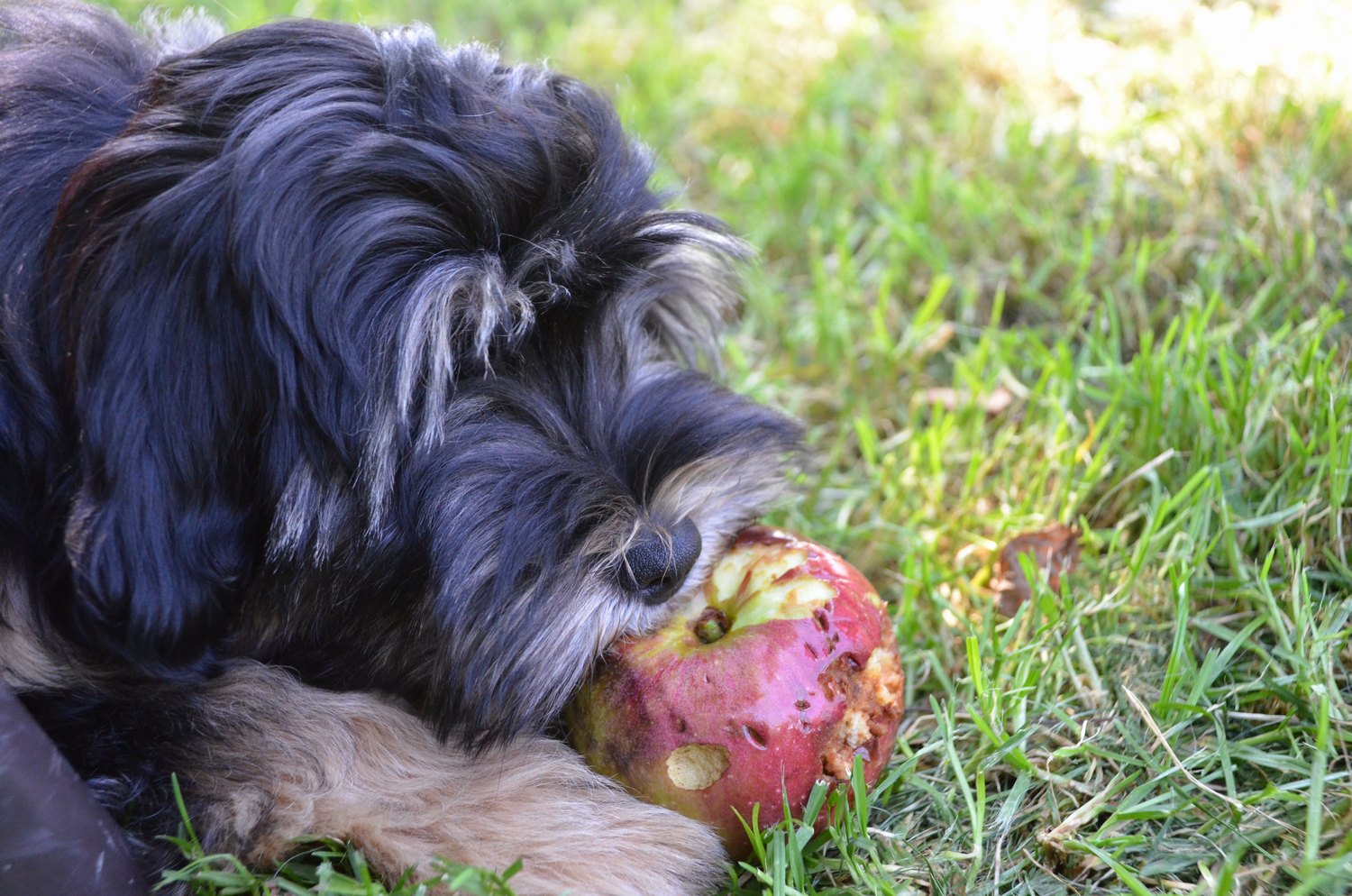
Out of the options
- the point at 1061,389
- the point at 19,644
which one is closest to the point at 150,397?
the point at 19,644

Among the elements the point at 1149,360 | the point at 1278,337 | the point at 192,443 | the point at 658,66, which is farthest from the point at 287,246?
the point at 658,66

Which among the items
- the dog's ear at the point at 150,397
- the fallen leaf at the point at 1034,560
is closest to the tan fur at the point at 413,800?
the dog's ear at the point at 150,397

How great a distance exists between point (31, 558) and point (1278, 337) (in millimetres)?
2881

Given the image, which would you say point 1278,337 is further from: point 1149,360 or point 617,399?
point 617,399

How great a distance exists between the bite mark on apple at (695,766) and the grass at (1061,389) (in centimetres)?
16

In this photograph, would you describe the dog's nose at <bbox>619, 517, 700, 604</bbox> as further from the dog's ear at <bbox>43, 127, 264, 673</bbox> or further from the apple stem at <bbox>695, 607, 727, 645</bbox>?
the dog's ear at <bbox>43, 127, 264, 673</bbox>

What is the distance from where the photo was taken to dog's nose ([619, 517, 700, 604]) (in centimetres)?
222

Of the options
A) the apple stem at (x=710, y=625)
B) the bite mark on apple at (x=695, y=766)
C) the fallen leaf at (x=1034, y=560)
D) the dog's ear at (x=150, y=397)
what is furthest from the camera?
the fallen leaf at (x=1034, y=560)

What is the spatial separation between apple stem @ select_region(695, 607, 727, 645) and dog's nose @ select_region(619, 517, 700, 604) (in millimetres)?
92

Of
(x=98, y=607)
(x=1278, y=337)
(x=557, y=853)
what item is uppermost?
(x=1278, y=337)

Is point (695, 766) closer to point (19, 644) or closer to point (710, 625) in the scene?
point (710, 625)

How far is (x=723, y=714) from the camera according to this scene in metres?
2.12

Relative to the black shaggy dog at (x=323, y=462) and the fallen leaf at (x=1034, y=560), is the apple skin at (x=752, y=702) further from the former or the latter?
the fallen leaf at (x=1034, y=560)

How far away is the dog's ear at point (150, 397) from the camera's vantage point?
205 centimetres
